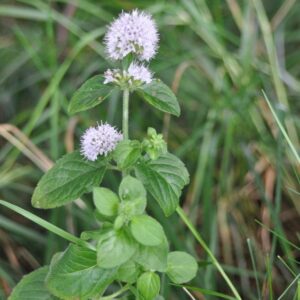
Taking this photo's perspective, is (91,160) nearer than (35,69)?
Yes

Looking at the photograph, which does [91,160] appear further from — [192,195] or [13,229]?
[192,195]

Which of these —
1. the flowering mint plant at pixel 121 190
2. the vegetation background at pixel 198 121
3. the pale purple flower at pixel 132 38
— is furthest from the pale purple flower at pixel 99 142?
the vegetation background at pixel 198 121

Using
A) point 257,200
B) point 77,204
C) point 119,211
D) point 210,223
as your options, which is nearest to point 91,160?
point 119,211

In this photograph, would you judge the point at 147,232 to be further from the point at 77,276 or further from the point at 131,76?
the point at 131,76

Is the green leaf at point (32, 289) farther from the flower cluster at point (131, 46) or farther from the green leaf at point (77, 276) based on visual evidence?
the flower cluster at point (131, 46)

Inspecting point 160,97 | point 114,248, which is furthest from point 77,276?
point 160,97

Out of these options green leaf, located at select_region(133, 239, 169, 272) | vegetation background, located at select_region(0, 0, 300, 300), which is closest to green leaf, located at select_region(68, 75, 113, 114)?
green leaf, located at select_region(133, 239, 169, 272)

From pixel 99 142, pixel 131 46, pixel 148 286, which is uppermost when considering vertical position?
pixel 131 46
